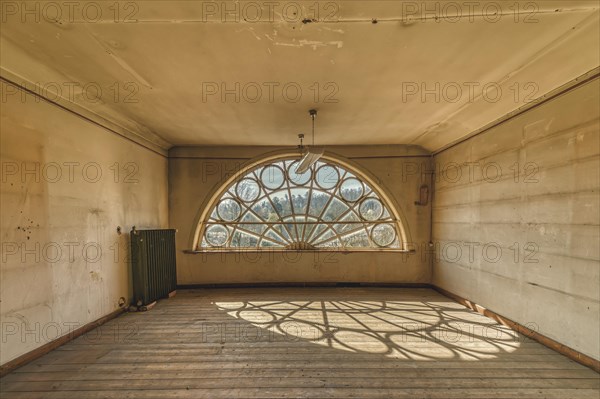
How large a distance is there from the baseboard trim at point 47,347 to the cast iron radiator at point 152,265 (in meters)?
0.48

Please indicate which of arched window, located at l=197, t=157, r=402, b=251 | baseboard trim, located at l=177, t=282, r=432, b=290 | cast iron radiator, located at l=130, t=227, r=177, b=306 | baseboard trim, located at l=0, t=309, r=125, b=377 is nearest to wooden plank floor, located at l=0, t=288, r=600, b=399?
baseboard trim, located at l=0, t=309, r=125, b=377

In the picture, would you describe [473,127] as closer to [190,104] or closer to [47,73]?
[190,104]

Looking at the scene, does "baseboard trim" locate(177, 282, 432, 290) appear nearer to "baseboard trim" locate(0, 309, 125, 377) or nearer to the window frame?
the window frame

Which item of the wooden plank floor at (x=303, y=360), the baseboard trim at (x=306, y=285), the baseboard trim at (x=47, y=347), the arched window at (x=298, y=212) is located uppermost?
the arched window at (x=298, y=212)

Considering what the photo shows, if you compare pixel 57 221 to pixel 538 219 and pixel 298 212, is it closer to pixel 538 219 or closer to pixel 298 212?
pixel 298 212

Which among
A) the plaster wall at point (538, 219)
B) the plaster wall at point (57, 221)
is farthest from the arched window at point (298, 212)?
the plaster wall at point (57, 221)

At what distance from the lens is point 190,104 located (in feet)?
9.34

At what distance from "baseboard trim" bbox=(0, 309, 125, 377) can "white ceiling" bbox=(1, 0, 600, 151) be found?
246 cm

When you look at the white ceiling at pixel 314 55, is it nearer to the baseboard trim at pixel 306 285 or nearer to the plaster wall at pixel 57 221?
the plaster wall at pixel 57 221

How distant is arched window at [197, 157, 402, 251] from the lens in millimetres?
4797

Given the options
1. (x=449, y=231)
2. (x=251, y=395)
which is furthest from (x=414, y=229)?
(x=251, y=395)

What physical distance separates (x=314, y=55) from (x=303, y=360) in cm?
265

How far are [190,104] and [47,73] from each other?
45.5 inches

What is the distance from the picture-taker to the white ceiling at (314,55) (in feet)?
5.24
